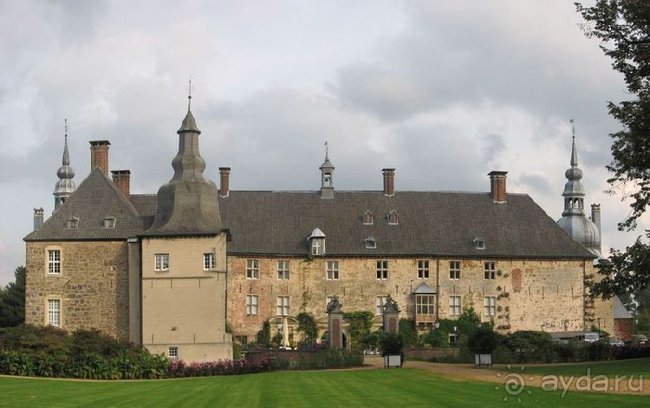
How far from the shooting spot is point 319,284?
5844cm

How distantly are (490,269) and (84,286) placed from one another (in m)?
23.3

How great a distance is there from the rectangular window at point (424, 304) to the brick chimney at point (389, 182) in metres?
6.86

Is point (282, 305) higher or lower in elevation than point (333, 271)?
lower

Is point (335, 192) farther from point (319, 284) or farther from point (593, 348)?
point (593, 348)

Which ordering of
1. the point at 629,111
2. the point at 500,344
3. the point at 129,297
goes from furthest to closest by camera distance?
the point at 129,297, the point at 500,344, the point at 629,111

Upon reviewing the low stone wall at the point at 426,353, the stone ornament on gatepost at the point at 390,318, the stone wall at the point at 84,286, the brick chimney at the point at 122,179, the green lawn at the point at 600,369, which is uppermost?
the brick chimney at the point at 122,179

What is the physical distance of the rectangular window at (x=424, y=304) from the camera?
5834cm

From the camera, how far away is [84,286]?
1843 inches

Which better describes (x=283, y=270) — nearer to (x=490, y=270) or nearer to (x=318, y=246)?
(x=318, y=246)

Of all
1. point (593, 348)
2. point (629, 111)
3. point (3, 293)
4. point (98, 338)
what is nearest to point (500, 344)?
point (593, 348)

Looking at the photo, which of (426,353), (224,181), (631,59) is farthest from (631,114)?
(224,181)

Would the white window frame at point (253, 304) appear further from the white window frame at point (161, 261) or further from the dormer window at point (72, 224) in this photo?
the dormer window at point (72, 224)

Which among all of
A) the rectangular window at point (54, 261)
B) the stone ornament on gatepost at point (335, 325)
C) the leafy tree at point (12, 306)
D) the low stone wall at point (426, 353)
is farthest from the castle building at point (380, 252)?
the leafy tree at point (12, 306)

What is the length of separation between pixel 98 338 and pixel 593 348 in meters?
18.1
